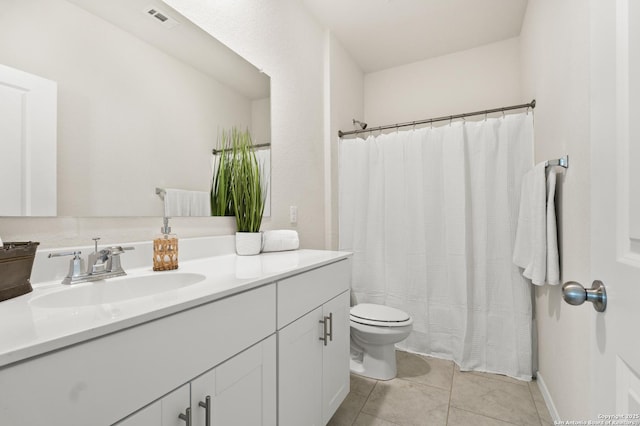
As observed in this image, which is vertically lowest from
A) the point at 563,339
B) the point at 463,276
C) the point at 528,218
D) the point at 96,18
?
the point at 563,339

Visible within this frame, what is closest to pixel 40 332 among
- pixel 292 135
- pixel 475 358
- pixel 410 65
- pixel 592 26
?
pixel 592 26

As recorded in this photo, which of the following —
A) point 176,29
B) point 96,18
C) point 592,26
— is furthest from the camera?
point 176,29

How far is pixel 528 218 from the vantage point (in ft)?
5.56

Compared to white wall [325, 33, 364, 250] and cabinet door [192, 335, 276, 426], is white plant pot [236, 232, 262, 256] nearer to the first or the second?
cabinet door [192, 335, 276, 426]

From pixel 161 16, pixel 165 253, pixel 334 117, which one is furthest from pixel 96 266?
pixel 334 117

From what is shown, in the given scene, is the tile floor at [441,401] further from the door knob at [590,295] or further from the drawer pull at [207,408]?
the door knob at [590,295]

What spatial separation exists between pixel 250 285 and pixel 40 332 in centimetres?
45

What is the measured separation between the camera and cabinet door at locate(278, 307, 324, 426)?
1005 millimetres

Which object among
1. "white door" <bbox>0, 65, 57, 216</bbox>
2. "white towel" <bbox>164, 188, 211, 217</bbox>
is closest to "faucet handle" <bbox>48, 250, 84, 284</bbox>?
"white door" <bbox>0, 65, 57, 216</bbox>

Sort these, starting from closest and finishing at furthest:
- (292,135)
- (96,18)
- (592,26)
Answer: (592,26), (96,18), (292,135)

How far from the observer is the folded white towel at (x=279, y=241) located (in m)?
1.56

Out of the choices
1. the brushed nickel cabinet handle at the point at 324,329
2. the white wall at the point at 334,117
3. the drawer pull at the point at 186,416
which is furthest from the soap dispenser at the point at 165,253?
the white wall at the point at 334,117

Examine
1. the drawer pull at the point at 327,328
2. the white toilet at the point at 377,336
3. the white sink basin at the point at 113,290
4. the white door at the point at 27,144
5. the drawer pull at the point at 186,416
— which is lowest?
the white toilet at the point at 377,336

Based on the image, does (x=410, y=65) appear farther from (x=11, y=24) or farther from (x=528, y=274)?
(x=11, y=24)
